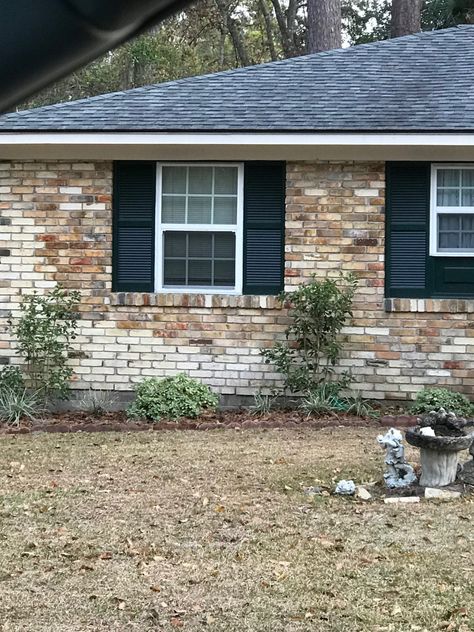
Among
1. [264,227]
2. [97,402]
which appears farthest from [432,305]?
[97,402]

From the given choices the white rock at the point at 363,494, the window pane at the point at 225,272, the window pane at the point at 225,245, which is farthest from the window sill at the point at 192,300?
the white rock at the point at 363,494

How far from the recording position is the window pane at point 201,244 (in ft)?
32.0

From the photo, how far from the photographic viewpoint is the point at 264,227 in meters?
9.59

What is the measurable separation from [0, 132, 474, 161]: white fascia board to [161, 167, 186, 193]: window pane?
19 cm

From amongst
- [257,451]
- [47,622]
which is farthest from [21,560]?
[257,451]

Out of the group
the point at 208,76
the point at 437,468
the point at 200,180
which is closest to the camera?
the point at 437,468

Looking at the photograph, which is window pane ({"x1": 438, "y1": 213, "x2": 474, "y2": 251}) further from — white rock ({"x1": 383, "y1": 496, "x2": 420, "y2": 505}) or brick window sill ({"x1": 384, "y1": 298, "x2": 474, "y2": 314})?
white rock ({"x1": 383, "y1": 496, "x2": 420, "y2": 505})

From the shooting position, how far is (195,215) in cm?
972

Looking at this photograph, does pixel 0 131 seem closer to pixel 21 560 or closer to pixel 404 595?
pixel 21 560

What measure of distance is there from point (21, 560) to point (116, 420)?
4537 mm

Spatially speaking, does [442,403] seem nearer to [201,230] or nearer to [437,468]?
[437,468]

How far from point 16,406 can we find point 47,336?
87cm

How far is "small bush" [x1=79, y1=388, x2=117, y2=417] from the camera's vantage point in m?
9.40

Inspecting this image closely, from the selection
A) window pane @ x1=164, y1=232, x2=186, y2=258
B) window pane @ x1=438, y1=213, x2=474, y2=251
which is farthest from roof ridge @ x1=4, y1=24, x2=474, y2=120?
window pane @ x1=438, y1=213, x2=474, y2=251
